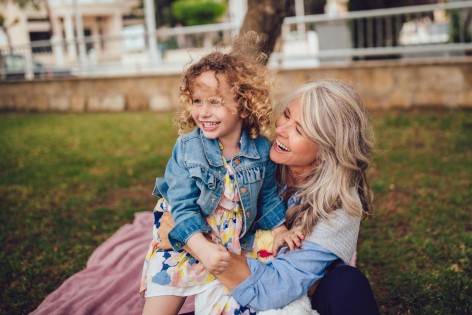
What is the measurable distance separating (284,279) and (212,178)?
21.6 inches

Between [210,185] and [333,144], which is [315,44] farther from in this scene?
[210,185]

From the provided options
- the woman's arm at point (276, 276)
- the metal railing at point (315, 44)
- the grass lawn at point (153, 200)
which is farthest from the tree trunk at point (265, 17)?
the metal railing at point (315, 44)

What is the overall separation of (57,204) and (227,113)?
3.42 m

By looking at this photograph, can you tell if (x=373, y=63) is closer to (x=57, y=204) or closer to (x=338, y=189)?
(x=57, y=204)

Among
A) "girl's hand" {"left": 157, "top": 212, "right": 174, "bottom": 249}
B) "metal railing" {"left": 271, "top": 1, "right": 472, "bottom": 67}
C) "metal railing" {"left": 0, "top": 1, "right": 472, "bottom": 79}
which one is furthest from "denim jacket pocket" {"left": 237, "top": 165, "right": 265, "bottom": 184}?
"metal railing" {"left": 271, "top": 1, "right": 472, "bottom": 67}

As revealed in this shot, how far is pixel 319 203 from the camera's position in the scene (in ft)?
7.07

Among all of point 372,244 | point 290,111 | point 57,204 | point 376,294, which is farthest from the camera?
point 57,204

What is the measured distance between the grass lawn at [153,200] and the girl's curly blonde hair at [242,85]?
731 millimetres

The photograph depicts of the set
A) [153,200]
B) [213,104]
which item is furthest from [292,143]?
[153,200]

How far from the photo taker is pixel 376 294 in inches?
123

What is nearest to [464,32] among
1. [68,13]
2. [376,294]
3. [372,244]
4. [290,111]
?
[372,244]

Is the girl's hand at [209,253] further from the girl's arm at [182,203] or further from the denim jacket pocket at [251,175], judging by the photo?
the denim jacket pocket at [251,175]

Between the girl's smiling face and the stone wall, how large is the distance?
139 inches

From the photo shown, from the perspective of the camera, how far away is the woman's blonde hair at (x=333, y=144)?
7.11 ft
